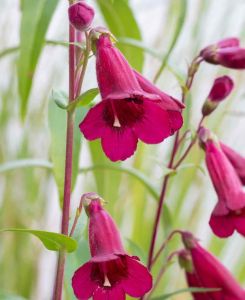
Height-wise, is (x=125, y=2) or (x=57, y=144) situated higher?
(x=125, y=2)

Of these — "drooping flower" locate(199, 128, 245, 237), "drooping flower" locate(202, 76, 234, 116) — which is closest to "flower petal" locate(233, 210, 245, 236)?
"drooping flower" locate(199, 128, 245, 237)

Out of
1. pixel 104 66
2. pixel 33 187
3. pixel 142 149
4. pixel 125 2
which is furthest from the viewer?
pixel 33 187

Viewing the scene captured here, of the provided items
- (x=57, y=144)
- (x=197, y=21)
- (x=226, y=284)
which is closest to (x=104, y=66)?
(x=57, y=144)

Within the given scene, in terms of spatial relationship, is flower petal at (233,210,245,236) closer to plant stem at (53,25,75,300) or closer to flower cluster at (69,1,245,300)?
flower cluster at (69,1,245,300)

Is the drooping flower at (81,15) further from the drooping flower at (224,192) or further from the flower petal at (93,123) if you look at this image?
the drooping flower at (224,192)

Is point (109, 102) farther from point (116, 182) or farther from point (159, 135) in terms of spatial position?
point (116, 182)

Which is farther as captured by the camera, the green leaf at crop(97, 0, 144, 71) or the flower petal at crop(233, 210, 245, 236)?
the green leaf at crop(97, 0, 144, 71)

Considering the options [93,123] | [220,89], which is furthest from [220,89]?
[93,123]
